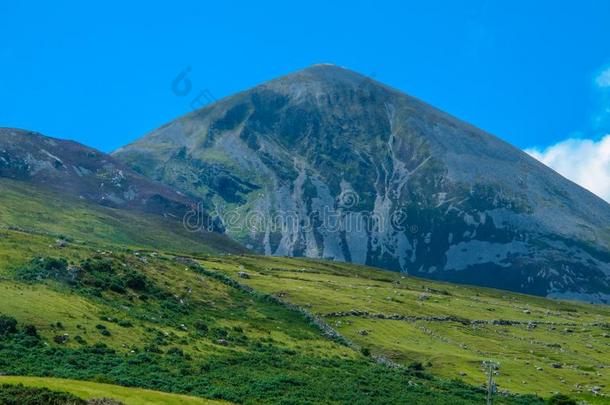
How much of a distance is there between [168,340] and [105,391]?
91.9ft

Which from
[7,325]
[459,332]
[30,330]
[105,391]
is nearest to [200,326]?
[30,330]

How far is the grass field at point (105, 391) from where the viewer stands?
49125mm

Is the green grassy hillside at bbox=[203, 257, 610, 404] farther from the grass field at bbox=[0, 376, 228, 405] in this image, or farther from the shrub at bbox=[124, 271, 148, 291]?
the grass field at bbox=[0, 376, 228, 405]

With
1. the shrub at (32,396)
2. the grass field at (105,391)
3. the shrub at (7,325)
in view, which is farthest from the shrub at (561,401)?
the shrub at (7,325)

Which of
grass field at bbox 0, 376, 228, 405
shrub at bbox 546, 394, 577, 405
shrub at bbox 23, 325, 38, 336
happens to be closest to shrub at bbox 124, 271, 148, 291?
shrub at bbox 23, 325, 38, 336

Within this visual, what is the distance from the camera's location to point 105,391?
2020 inches

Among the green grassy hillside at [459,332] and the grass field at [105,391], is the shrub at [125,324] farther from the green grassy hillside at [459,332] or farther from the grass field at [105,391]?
the green grassy hillside at [459,332]

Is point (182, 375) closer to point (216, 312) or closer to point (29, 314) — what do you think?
point (29, 314)

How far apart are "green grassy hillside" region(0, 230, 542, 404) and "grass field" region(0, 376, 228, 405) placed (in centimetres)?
142

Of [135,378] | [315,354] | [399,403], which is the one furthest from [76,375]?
[315,354]

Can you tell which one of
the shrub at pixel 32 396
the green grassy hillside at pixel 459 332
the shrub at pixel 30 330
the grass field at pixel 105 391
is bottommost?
the grass field at pixel 105 391

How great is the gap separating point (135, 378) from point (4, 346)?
11.9 metres

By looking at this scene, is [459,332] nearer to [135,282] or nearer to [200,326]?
[200,326]

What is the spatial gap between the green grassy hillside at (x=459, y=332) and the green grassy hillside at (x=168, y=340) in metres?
6.22
